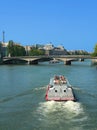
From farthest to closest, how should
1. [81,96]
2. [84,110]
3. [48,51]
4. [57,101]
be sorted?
[48,51] → [81,96] → [57,101] → [84,110]

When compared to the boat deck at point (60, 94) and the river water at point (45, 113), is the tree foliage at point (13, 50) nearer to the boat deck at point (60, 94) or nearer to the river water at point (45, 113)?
the river water at point (45, 113)

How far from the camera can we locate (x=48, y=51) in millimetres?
185250

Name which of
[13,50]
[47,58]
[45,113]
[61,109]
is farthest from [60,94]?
[13,50]

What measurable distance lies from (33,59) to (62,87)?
63.4 meters

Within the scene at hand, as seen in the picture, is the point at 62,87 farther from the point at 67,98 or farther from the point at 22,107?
the point at 22,107

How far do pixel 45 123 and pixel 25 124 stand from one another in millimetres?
882

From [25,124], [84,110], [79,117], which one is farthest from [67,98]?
[25,124]

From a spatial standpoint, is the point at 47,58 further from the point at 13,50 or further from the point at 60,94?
the point at 60,94

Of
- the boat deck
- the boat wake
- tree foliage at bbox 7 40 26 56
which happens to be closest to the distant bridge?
tree foliage at bbox 7 40 26 56

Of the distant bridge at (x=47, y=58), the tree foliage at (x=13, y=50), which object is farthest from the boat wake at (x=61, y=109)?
the tree foliage at (x=13, y=50)

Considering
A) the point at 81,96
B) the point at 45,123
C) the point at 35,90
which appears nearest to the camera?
the point at 45,123

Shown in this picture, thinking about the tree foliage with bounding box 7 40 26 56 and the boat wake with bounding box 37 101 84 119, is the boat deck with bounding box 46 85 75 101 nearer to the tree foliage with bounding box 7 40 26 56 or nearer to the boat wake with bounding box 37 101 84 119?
the boat wake with bounding box 37 101 84 119

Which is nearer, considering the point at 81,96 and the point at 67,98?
the point at 67,98

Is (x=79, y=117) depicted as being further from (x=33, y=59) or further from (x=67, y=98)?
(x=33, y=59)
